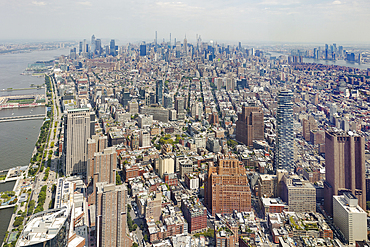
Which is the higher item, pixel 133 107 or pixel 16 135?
pixel 133 107

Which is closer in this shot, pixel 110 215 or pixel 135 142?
pixel 110 215

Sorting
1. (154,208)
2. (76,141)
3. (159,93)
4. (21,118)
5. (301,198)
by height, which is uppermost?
(159,93)

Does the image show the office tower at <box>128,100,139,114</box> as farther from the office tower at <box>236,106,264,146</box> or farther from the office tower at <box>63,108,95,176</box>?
the office tower at <box>236,106,264,146</box>

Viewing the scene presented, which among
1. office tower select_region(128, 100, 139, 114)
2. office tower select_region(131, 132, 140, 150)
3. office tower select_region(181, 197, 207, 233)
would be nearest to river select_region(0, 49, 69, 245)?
office tower select_region(131, 132, 140, 150)

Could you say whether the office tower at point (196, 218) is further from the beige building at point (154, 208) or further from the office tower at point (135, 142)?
the office tower at point (135, 142)

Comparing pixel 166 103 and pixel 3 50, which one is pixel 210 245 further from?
pixel 3 50

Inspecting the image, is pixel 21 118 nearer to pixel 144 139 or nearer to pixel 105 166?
pixel 144 139

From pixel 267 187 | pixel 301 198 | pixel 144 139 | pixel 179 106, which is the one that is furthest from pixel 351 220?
pixel 179 106
